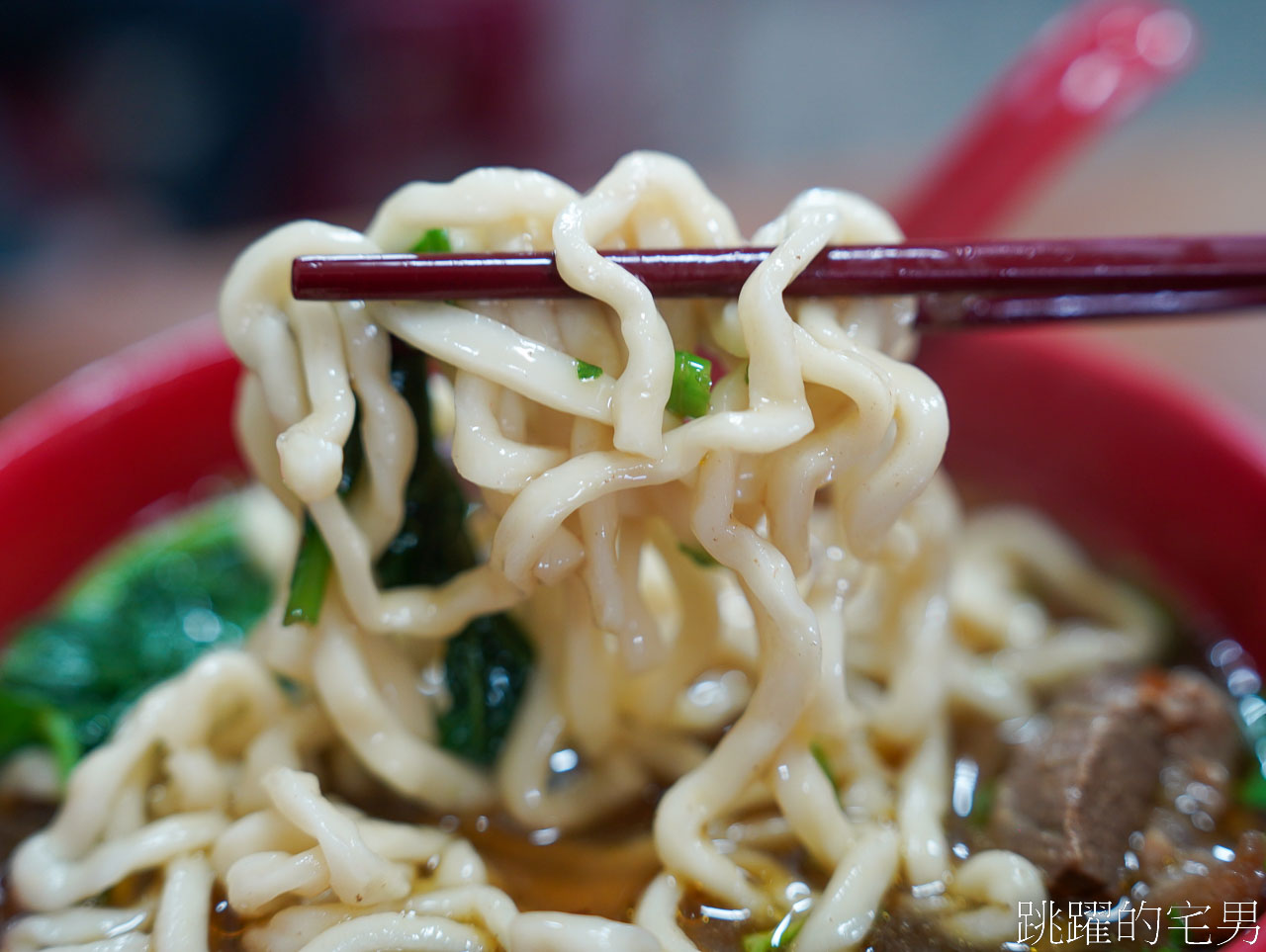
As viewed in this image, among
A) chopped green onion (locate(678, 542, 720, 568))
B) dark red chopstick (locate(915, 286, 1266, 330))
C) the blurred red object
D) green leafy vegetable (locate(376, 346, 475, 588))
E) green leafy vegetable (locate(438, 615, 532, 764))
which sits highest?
the blurred red object

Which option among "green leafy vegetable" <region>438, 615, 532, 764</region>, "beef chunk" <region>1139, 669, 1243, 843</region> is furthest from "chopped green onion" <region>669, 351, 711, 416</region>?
"beef chunk" <region>1139, 669, 1243, 843</region>

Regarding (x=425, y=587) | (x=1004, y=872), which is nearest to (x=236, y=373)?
(x=425, y=587)

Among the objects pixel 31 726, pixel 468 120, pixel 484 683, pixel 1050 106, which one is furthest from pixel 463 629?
pixel 468 120

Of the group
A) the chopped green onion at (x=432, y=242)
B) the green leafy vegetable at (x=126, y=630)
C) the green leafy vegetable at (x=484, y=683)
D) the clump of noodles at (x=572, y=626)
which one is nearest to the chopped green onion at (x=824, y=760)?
the clump of noodles at (x=572, y=626)

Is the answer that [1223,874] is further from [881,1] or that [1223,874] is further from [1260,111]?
[881,1]

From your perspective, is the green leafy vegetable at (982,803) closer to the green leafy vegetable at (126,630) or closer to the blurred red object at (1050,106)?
the blurred red object at (1050,106)

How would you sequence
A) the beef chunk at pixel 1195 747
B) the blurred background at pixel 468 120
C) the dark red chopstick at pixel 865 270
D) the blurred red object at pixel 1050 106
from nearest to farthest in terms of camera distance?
1. the dark red chopstick at pixel 865 270
2. the beef chunk at pixel 1195 747
3. the blurred red object at pixel 1050 106
4. the blurred background at pixel 468 120

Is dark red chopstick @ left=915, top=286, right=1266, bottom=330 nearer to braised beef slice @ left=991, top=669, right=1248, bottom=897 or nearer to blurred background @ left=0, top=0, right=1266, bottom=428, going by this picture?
braised beef slice @ left=991, top=669, right=1248, bottom=897
